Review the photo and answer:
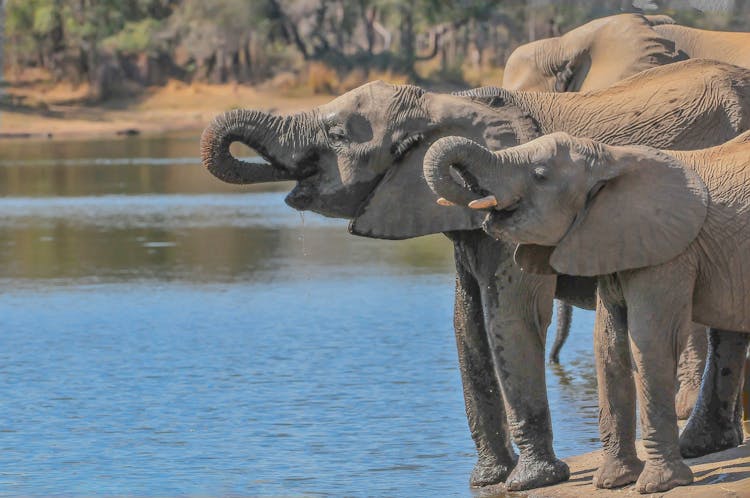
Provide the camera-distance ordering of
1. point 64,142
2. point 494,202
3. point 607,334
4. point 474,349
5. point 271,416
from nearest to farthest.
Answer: point 494,202 → point 607,334 → point 474,349 → point 271,416 → point 64,142

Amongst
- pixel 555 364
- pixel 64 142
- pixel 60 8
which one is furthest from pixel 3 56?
pixel 555 364

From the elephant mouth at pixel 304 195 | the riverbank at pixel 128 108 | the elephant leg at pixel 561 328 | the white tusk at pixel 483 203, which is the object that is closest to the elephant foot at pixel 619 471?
the white tusk at pixel 483 203

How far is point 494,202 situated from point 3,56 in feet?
192

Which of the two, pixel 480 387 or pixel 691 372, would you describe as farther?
pixel 691 372

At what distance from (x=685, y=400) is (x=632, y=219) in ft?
9.39

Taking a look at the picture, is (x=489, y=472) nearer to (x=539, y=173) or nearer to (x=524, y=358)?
(x=524, y=358)

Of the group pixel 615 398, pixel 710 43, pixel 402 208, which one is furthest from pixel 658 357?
pixel 710 43

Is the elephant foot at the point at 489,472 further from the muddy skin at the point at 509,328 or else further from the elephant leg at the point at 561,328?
the elephant leg at the point at 561,328

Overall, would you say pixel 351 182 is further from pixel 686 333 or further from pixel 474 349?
pixel 686 333

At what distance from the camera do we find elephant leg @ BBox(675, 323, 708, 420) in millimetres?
A: 9500

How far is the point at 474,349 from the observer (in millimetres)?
7875

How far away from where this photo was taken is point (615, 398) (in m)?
7.19

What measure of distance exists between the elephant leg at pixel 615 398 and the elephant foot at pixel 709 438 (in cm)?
65

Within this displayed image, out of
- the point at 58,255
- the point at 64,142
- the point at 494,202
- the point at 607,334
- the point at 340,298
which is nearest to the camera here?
the point at 494,202
